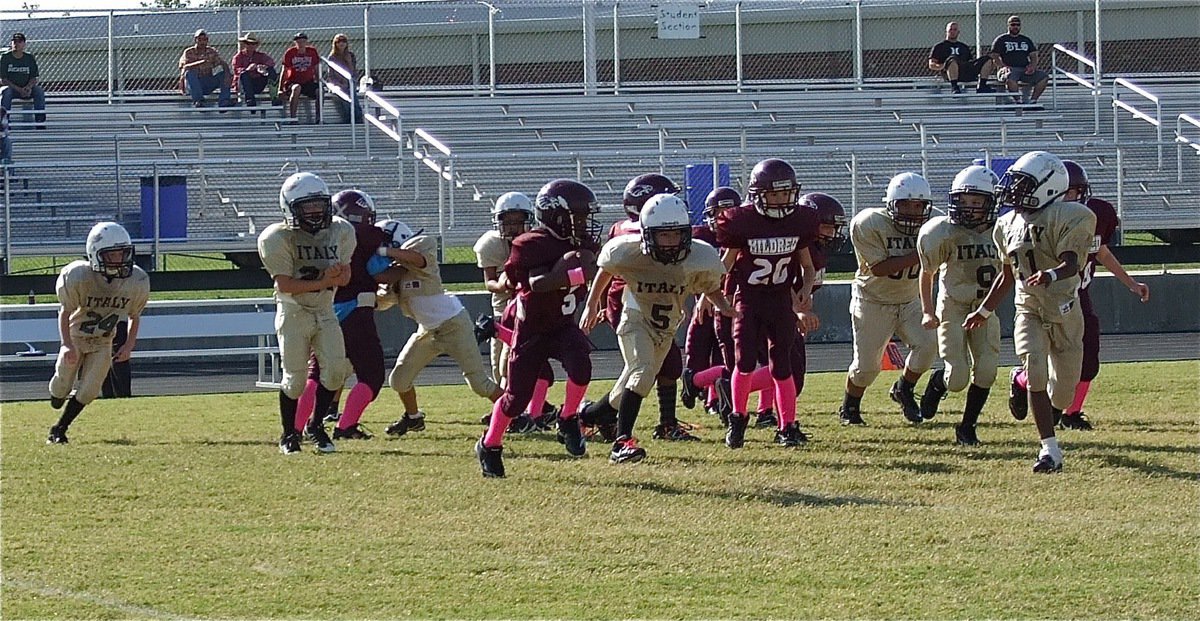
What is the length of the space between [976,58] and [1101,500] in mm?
17851

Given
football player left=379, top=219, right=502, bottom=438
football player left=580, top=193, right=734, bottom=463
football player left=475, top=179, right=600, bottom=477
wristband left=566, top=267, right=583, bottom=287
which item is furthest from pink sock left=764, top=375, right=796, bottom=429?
football player left=379, top=219, right=502, bottom=438

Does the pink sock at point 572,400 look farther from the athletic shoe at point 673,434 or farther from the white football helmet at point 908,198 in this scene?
the white football helmet at point 908,198

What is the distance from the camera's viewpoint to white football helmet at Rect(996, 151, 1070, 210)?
Result: 8289 millimetres

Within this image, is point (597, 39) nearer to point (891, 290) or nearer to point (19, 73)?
point (19, 73)

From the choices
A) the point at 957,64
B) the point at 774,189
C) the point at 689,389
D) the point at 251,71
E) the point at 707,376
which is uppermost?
the point at 957,64

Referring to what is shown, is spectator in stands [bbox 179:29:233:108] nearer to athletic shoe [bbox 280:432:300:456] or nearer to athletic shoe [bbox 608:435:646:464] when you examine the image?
athletic shoe [bbox 280:432:300:456]

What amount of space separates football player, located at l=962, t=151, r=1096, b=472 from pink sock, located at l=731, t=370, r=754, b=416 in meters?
1.66

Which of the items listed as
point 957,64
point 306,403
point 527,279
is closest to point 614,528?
point 527,279

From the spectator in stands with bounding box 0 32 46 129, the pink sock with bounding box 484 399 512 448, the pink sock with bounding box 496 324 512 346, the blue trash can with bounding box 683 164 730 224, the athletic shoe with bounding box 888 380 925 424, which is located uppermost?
the spectator in stands with bounding box 0 32 46 129

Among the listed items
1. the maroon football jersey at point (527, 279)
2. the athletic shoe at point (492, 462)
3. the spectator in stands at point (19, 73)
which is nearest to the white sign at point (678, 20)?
the spectator in stands at point (19, 73)

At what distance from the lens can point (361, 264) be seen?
408 inches

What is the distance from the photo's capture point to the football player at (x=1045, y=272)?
27.1ft

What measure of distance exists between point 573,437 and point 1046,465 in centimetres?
251

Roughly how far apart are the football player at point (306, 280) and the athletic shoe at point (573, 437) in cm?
139
